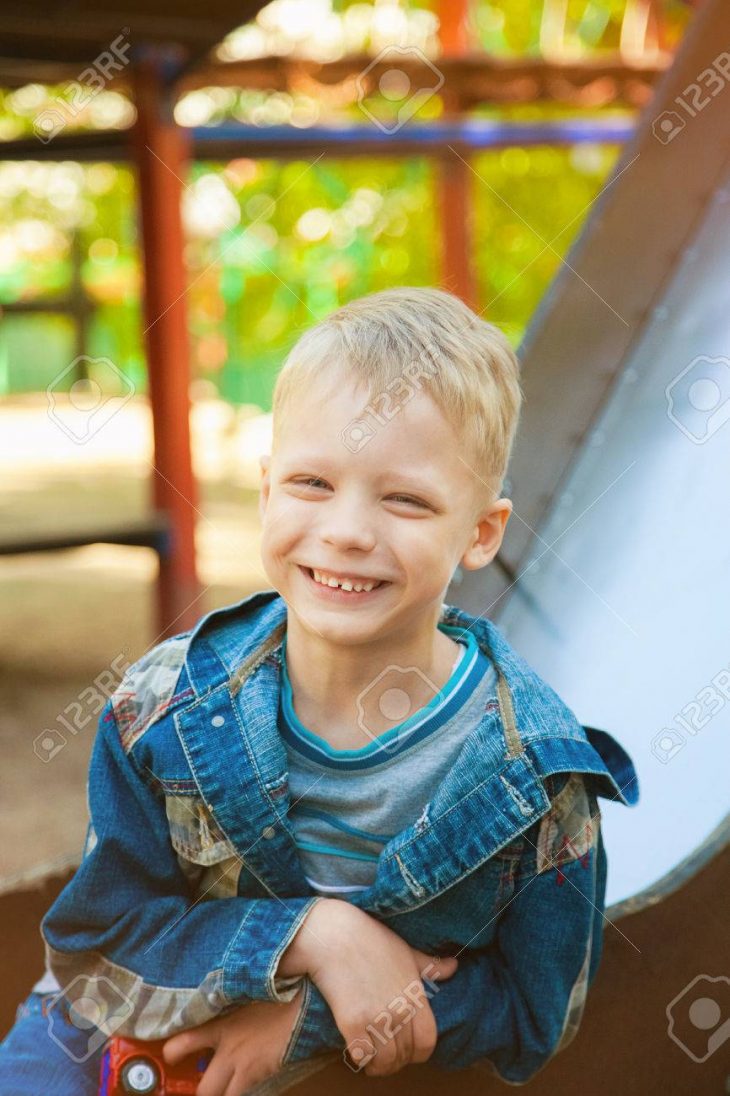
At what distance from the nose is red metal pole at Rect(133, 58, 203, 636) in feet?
5.88

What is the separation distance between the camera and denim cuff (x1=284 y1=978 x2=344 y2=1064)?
84cm

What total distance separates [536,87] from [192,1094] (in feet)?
10.8

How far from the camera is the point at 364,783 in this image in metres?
0.85

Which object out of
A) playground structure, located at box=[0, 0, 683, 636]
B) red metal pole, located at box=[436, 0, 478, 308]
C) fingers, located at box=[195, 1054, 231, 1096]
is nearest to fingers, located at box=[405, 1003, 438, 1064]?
fingers, located at box=[195, 1054, 231, 1096]

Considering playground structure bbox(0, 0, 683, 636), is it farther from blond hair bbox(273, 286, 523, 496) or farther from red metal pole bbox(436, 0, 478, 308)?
blond hair bbox(273, 286, 523, 496)

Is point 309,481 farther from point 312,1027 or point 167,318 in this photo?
point 167,318

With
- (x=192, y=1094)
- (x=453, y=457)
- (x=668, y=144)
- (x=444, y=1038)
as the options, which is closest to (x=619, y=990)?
(x=444, y=1038)

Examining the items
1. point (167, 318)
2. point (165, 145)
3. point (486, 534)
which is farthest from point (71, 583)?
point (486, 534)

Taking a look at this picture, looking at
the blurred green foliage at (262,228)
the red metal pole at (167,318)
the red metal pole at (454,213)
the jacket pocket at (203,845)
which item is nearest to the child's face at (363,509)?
the jacket pocket at (203,845)

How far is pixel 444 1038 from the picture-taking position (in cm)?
85

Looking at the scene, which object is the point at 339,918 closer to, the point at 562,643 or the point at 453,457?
the point at 453,457

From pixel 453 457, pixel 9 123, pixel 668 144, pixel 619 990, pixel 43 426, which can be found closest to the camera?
pixel 453 457

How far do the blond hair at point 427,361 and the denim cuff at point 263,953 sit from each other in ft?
0.99

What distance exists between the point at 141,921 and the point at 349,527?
0.29m
